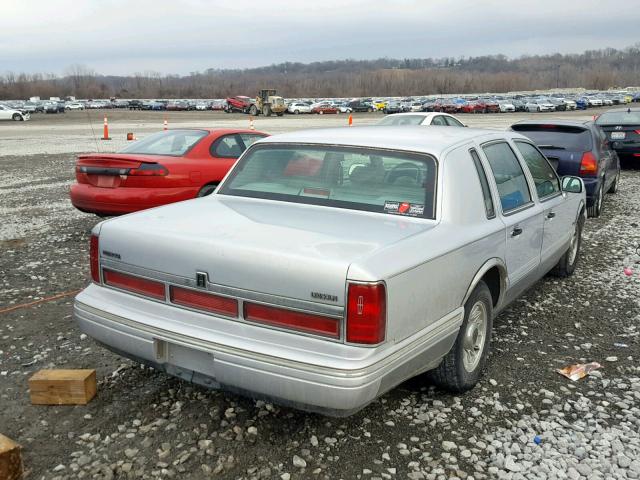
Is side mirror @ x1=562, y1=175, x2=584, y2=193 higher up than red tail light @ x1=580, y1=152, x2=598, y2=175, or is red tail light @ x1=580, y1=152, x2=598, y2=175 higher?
side mirror @ x1=562, y1=175, x2=584, y2=193

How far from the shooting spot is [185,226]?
136 inches

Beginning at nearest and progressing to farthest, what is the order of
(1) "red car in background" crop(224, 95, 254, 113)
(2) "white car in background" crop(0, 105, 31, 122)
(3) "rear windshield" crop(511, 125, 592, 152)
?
1. (3) "rear windshield" crop(511, 125, 592, 152)
2. (2) "white car in background" crop(0, 105, 31, 122)
3. (1) "red car in background" crop(224, 95, 254, 113)

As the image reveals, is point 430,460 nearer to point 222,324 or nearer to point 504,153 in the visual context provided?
point 222,324

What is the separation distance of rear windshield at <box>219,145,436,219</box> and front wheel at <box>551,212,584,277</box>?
10.0ft

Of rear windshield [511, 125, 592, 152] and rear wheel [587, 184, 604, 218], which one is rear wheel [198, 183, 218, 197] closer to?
rear windshield [511, 125, 592, 152]

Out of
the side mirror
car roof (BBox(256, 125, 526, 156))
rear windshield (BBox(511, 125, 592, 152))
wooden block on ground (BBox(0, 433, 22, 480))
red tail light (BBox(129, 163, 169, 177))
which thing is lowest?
wooden block on ground (BBox(0, 433, 22, 480))

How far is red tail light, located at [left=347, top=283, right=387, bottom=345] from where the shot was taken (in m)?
2.76

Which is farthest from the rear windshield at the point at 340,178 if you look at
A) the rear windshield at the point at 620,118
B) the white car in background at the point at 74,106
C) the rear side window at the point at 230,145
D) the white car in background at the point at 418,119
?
the white car in background at the point at 74,106

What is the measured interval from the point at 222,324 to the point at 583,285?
4.46 m

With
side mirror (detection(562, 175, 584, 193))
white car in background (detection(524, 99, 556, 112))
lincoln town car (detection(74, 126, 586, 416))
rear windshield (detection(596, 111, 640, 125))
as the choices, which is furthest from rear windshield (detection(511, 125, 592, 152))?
white car in background (detection(524, 99, 556, 112))

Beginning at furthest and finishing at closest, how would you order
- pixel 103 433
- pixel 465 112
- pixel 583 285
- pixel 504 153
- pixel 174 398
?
pixel 465 112, pixel 583 285, pixel 504 153, pixel 174 398, pixel 103 433

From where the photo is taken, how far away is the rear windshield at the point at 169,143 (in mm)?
8211

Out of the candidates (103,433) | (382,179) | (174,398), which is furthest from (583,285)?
(103,433)

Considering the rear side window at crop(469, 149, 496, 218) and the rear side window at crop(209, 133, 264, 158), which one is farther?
the rear side window at crop(209, 133, 264, 158)
